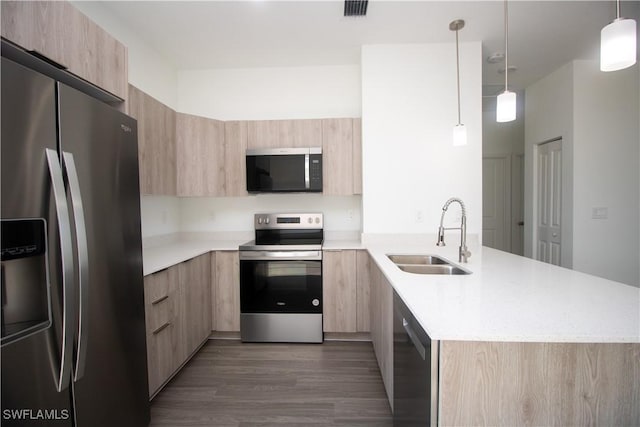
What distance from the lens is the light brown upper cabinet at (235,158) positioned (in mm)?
2693

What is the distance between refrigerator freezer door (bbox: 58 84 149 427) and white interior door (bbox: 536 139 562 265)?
406 centimetres

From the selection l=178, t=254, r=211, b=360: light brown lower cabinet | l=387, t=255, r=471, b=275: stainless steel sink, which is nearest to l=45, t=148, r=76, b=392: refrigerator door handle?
l=178, t=254, r=211, b=360: light brown lower cabinet

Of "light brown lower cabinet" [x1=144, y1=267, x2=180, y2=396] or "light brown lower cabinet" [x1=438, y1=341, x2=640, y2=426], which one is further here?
"light brown lower cabinet" [x1=144, y1=267, x2=180, y2=396]

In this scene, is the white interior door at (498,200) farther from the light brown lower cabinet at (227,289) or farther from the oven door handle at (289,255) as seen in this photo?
the light brown lower cabinet at (227,289)

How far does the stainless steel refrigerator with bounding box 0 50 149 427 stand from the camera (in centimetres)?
82

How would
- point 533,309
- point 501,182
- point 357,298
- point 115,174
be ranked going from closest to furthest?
point 533,309 < point 115,174 < point 357,298 < point 501,182

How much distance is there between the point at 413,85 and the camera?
8.21 feet

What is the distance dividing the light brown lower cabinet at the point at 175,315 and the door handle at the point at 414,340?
151 centimetres

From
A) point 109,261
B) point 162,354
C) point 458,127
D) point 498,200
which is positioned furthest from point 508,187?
point 109,261

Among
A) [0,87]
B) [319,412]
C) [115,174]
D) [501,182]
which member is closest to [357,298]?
[319,412]

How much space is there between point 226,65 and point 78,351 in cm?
285

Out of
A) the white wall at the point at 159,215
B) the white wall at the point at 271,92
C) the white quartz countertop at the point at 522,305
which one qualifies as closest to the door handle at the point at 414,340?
the white quartz countertop at the point at 522,305

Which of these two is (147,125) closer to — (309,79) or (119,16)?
(119,16)

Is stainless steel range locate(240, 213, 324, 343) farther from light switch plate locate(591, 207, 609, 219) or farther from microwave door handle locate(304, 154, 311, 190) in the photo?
light switch plate locate(591, 207, 609, 219)
